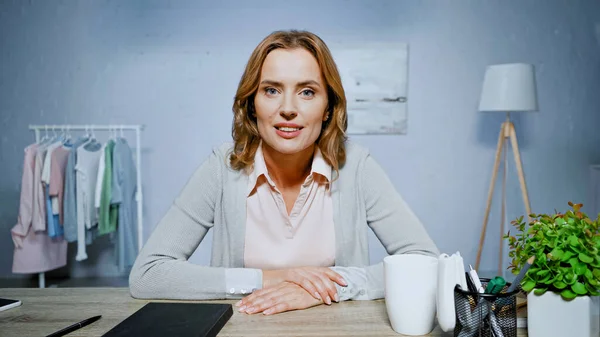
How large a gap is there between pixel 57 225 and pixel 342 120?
2322 mm

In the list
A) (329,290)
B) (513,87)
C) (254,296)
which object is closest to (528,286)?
(329,290)

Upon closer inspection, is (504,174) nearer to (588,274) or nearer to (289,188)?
(289,188)

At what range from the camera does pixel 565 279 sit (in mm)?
763

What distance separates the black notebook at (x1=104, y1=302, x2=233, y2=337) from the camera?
0.83 metres

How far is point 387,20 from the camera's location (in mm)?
3668

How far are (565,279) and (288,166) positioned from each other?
87cm

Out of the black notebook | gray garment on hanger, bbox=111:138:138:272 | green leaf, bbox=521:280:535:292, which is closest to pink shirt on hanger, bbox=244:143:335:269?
the black notebook

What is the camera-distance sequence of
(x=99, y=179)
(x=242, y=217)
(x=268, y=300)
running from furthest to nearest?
(x=99, y=179)
(x=242, y=217)
(x=268, y=300)

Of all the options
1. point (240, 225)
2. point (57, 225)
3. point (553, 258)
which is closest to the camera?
point (553, 258)

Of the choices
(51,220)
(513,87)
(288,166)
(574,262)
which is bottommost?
(51,220)

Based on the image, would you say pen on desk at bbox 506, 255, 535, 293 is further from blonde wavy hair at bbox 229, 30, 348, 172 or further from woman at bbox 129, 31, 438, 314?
blonde wavy hair at bbox 229, 30, 348, 172

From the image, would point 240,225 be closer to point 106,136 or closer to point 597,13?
point 106,136

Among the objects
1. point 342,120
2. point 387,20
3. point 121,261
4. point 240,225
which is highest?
point 387,20

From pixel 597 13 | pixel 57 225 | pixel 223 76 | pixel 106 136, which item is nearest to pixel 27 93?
pixel 106 136
